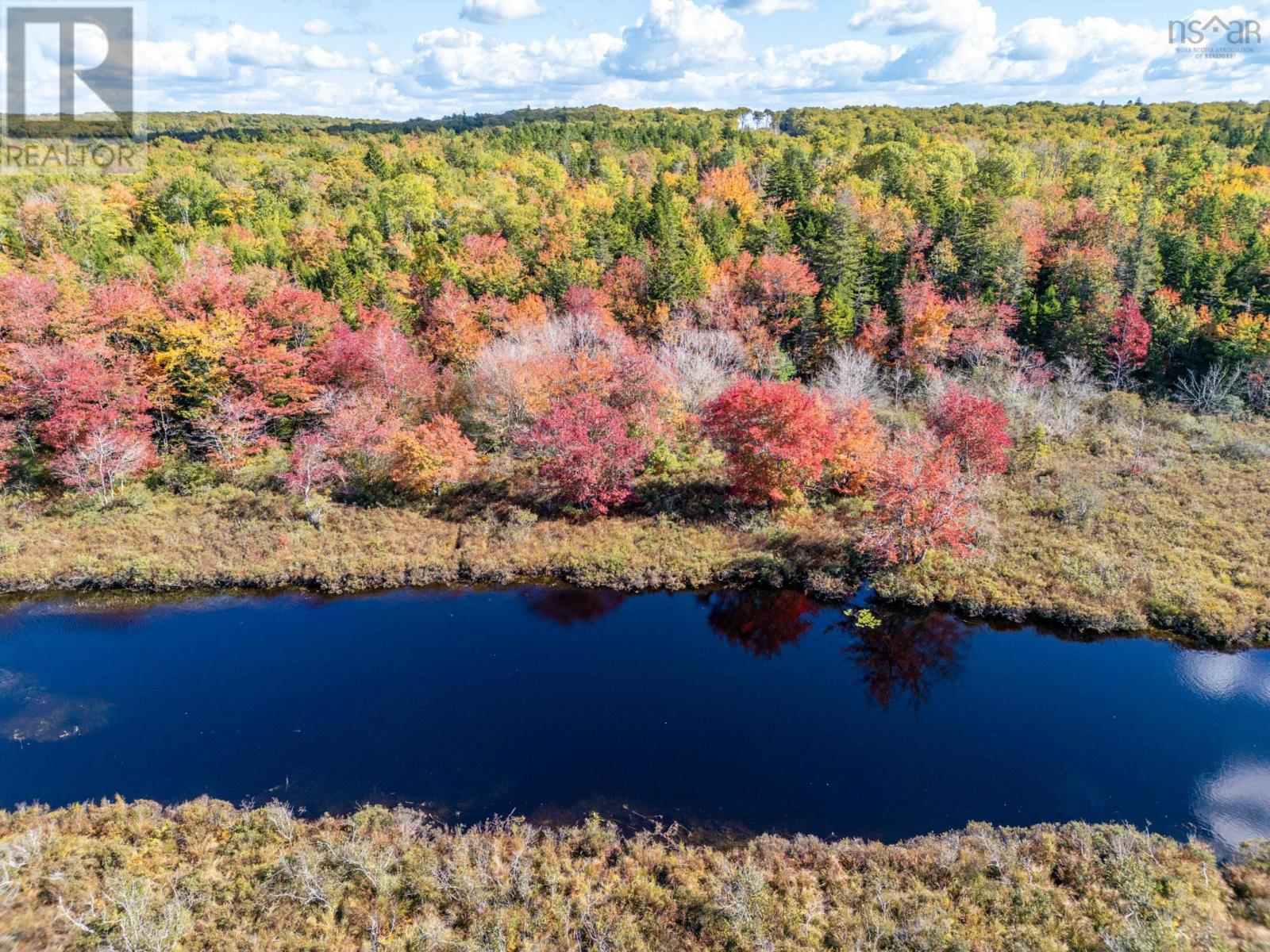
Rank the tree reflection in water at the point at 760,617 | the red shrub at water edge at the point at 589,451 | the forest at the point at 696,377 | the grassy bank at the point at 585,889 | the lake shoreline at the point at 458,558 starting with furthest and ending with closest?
the red shrub at water edge at the point at 589,451 → the forest at the point at 696,377 → the lake shoreline at the point at 458,558 → the tree reflection in water at the point at 760,617 → the grassy bank at the point at 585,889

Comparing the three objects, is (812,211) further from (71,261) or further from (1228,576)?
(71,261)

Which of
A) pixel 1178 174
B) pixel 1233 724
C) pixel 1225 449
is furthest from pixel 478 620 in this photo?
pixel 1178 174

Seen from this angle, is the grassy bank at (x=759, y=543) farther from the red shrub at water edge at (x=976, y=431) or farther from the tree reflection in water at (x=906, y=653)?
the red shrub at water edge at (x=976, y=431)

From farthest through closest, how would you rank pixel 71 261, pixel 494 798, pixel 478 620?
pixel 71 261, pixel 478 620, pixel 494 798

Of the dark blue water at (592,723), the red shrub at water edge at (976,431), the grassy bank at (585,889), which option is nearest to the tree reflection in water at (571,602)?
the dark blue water at (592,723)

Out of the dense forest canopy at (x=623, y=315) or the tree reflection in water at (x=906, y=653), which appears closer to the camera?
the tree reflection in water at (x=906, y=653)

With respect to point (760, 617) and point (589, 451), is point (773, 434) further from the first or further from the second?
point (589, 451)

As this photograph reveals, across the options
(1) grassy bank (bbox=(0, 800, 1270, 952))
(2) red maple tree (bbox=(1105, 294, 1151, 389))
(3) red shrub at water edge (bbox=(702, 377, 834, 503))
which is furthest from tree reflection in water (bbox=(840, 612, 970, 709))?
(2) red maple tree (bbox=(1105, 294, 1151, 389))
